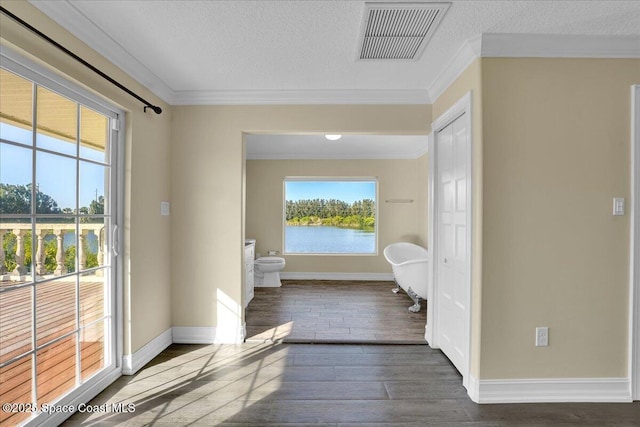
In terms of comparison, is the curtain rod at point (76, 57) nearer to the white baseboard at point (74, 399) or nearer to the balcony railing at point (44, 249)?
the balcony railing at point (44, 249)

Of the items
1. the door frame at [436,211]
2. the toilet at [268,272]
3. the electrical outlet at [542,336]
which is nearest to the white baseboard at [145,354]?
the toilet at [268,272]

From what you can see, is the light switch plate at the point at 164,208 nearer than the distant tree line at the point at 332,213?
Yes

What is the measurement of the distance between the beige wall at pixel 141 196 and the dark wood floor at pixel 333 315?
1.04 metres

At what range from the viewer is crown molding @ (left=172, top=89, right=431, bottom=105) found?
10.4 feet

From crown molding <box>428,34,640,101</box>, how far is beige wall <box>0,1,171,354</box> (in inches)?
99.6

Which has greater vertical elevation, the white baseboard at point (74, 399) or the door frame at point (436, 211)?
the door frame at point (436, 211)

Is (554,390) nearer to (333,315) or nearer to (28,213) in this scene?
(333,315)

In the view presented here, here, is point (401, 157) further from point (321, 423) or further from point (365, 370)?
point (321, 423)

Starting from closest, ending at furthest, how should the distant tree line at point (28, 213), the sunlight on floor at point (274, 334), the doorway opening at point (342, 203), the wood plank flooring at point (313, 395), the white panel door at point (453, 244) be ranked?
1. the distant tree line at point (28, 213)
2. the wood plank flooring at point (313, 395)
3. the white panel door at point (453, 244)
4. the sunlight on floor at point (274, 334)
5. the doorway opening at point (342, 203)

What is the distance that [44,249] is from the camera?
6.22ft

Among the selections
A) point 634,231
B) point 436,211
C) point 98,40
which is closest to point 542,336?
point 634,231

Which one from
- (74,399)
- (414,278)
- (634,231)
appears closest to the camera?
(74,399)

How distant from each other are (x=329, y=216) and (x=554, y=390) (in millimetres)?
4594

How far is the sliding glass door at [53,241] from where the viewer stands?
167cm
